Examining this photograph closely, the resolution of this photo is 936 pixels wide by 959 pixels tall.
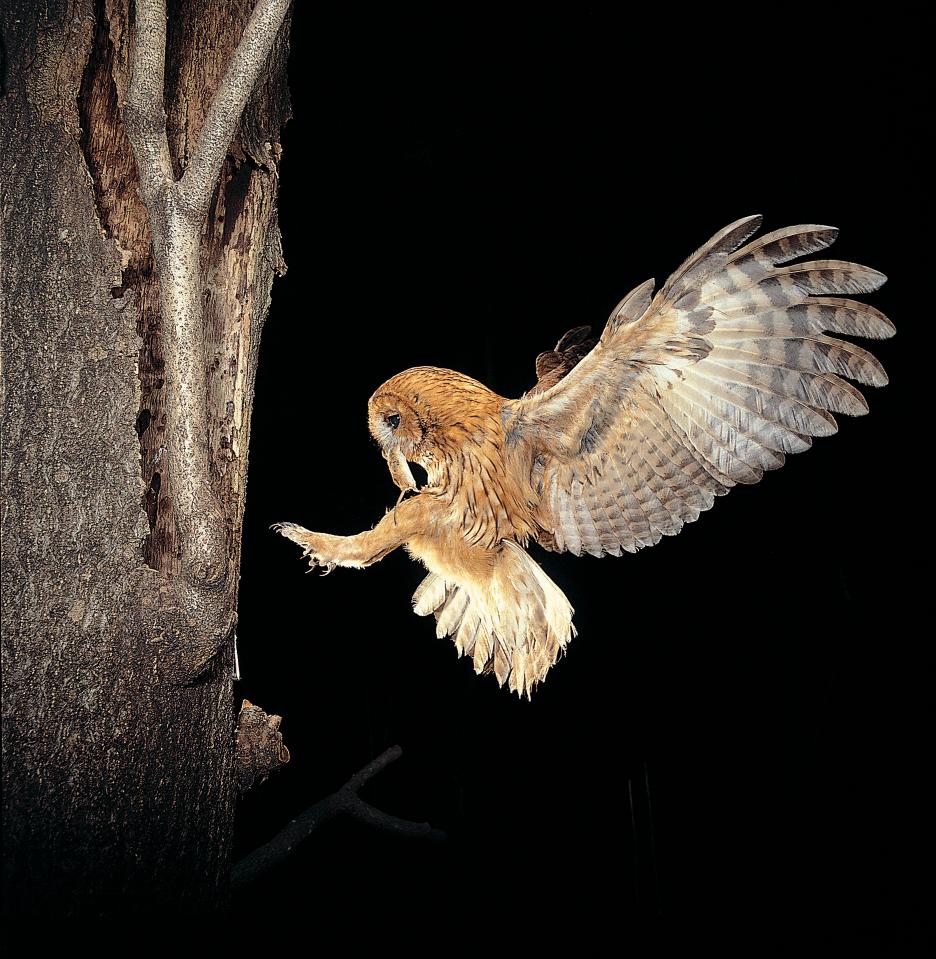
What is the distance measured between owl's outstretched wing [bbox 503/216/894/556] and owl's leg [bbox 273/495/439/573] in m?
0.16

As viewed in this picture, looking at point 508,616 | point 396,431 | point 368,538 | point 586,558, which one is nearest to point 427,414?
point 396,431

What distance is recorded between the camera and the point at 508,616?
1.39 metres

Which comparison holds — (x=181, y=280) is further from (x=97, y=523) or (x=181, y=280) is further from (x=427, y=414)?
(x=427, y=414)

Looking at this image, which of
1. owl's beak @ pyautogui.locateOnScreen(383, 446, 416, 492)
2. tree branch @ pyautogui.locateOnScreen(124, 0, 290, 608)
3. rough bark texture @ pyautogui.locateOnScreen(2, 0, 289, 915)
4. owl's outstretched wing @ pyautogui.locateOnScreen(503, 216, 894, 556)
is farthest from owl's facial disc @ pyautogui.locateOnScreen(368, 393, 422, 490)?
tree branch @ pyautogui.locateOnScreen(124, 0, 290, 608)

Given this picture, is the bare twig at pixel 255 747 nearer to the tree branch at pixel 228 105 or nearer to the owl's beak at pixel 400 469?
the owl's beak at pixel 400 469

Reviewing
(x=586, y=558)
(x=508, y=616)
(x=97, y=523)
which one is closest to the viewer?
(x=97, y=523)

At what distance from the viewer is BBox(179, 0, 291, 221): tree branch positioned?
33.8 inches

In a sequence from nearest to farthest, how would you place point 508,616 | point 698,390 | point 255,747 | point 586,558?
1. point 255,747
2. point 698,390
3. point 508,616
4. point 586,558

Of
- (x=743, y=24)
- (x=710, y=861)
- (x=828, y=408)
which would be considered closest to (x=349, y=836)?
(x=710, y=861)

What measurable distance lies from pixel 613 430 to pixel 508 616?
36 cm

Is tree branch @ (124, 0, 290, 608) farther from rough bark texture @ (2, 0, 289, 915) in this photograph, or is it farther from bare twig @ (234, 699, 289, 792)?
bare twig @ (234, 699, 289, 792)

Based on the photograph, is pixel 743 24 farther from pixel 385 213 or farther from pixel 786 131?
pixel 385 213

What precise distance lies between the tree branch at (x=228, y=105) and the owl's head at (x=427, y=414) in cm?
50

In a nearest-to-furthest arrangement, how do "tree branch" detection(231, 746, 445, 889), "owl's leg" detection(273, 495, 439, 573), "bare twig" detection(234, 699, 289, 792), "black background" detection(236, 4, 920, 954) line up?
"bare twig" detection(234, 699, 289, 792), "tree branch" detection(231, 746, 445, 889), "owl's leg" detection(273, 495, 439, 573), "black background" detection(236, 4, 920, 954)
